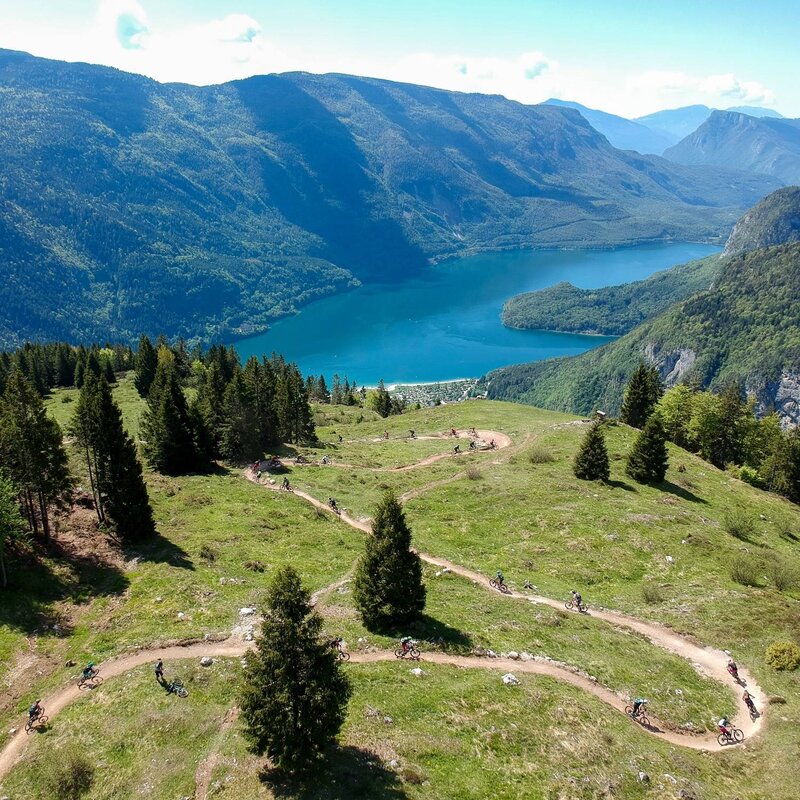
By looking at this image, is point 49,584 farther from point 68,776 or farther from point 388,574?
point 388,574

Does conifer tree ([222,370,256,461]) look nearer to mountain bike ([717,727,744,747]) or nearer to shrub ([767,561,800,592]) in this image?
shrub ([767,561,800,592])

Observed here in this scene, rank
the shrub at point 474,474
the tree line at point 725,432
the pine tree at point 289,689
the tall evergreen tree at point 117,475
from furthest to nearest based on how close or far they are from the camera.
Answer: the tree line at point 725,432, the shrub at point 474,474, the tall evergreen tree at point 117,475, the pine tree at point 289,689

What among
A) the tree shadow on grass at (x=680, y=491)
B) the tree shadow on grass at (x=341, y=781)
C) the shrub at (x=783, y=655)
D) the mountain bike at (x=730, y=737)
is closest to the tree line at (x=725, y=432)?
the tree shadow on grass at (x=680, y=491)

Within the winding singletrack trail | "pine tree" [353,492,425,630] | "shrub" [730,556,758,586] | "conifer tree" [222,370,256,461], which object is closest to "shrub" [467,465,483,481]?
the winding singletrack trail

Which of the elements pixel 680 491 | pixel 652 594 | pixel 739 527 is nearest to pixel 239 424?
pixel 652 594

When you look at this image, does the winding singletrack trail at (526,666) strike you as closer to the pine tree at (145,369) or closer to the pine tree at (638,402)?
the pine tree at (638,402)

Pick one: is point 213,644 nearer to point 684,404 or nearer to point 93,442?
point 93,442
